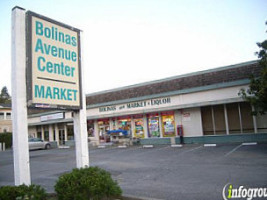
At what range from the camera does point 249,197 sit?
591 centimetres

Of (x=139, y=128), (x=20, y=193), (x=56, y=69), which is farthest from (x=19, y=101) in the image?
(x=139, y=128)

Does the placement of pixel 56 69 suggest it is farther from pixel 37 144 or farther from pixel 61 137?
pixel 61 137

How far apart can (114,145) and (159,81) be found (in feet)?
26.7

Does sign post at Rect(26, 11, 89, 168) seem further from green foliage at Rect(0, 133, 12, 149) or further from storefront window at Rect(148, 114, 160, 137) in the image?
green foliage at Rect(0, 133, 12, 149)

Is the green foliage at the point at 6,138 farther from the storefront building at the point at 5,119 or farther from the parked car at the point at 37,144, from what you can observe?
the parked car at the point at 37,144

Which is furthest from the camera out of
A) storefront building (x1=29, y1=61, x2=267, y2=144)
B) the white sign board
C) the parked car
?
the white sign board

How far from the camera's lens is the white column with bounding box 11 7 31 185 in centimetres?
491

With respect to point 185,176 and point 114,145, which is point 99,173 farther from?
point 114,145

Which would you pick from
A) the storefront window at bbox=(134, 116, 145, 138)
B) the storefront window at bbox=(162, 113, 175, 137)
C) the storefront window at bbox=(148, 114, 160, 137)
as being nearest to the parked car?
the storefront window at bbox=(134, 116, 145, 138)

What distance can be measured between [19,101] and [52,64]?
4.25ft

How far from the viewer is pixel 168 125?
22.0 metres

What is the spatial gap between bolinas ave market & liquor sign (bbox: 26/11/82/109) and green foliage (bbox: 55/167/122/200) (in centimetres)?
175

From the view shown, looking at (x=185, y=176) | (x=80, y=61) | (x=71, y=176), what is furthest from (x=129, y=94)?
(x=71, y=176)

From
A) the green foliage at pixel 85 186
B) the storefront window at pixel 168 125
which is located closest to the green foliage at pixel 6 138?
the storefront window at pixel 168 125
